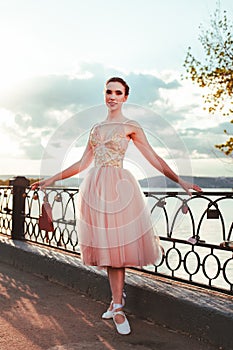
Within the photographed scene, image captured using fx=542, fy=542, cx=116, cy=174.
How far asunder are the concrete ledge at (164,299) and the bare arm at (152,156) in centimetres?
87

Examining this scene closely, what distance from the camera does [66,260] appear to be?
6.04m

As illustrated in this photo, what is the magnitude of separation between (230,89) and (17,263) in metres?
9.76

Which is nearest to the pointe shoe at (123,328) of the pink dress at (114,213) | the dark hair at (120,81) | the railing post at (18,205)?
the pink dress at (114,213)

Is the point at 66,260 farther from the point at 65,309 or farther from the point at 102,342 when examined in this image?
the point at 102,342

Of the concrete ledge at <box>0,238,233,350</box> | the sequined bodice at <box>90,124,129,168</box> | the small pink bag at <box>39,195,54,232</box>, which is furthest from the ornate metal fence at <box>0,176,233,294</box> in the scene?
the sequined bodice at <box>90,124,129,168</box>

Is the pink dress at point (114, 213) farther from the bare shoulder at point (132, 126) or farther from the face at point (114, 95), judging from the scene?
the face at point (114, 95)

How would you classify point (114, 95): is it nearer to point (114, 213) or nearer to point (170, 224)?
point (114, 213)

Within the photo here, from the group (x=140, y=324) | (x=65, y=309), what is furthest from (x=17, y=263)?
(x=140, y=324)

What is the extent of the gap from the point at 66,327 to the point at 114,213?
1006 mm

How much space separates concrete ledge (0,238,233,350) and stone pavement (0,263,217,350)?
8 cm

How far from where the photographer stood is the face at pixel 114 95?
4324mm

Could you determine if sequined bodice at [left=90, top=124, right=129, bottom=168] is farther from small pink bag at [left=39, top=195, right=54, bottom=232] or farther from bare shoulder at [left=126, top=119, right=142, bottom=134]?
small pink bag at [left=39, top=195, right=54, bottom=232]

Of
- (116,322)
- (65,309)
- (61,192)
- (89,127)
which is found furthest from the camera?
(61,192)

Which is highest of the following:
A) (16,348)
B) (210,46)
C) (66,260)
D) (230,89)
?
(210,46)
